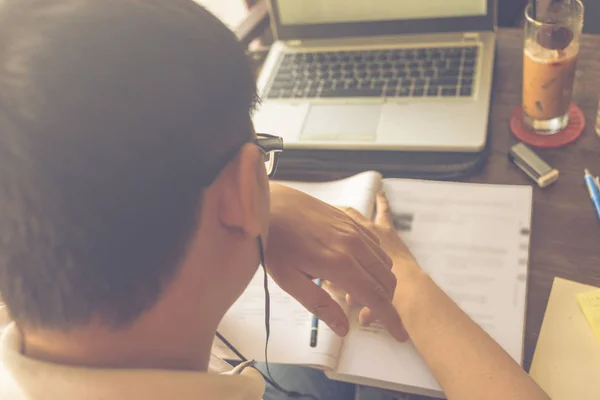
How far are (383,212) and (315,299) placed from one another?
0.51 ft

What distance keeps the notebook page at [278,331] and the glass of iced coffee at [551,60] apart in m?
0.25

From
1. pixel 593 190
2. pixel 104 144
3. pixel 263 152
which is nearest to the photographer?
pixel 104 144

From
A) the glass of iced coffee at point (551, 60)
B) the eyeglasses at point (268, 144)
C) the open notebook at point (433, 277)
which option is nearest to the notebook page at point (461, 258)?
the open notebook at point (433, 277)

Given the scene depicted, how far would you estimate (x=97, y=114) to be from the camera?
339mm

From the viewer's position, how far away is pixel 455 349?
1.88ft

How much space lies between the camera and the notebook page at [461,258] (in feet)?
1.95

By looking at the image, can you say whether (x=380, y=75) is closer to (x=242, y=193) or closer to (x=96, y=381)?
(x=242, y=193)

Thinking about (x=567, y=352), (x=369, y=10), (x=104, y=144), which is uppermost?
(x=104, y=144)

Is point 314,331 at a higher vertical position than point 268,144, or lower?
lower

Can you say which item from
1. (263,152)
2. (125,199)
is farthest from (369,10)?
(125,199)

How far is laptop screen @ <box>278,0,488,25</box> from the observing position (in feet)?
2.92

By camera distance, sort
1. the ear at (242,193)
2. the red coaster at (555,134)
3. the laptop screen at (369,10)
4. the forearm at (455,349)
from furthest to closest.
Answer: the laptop screen at (369,10)
the red coaster at (555,134)
the forearm at (455,349)
the ear at (242,193)

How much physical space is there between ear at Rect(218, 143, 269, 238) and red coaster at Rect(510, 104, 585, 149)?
468 millimetres

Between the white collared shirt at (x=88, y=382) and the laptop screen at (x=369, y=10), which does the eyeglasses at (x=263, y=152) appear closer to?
the white collared shirt at (x=88, y=382)
